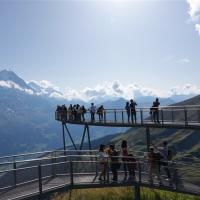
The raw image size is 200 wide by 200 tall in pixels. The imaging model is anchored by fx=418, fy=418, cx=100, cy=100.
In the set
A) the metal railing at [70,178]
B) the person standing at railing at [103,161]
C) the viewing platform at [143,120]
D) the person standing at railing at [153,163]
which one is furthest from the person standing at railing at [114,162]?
the viewing platform at [143,120]

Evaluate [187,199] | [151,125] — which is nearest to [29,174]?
[187,199]

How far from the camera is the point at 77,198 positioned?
31250 mm

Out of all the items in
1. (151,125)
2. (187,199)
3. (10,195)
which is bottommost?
(187,199)

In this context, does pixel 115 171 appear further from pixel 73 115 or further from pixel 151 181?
pixel 73 115

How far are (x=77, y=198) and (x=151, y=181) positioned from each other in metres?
8.57

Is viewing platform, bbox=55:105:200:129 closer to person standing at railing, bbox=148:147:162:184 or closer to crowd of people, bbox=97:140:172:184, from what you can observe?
crowd of people, bbox=97:140:172:184

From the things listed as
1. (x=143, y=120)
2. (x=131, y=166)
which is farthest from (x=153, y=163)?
(x=143, y=120)

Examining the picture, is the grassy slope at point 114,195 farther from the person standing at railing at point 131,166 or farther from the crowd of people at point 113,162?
the person standing at railing at point 131,166

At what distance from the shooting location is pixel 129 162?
24.3 meters

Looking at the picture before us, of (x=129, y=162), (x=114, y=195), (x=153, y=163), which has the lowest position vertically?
(x=114, y=195)

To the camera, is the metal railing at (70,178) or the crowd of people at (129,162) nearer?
the metal railing at (70,178)

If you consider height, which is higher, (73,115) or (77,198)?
(73,115)

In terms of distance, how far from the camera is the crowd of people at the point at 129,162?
24.3 metres

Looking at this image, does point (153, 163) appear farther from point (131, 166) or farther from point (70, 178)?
point (70, 178)
